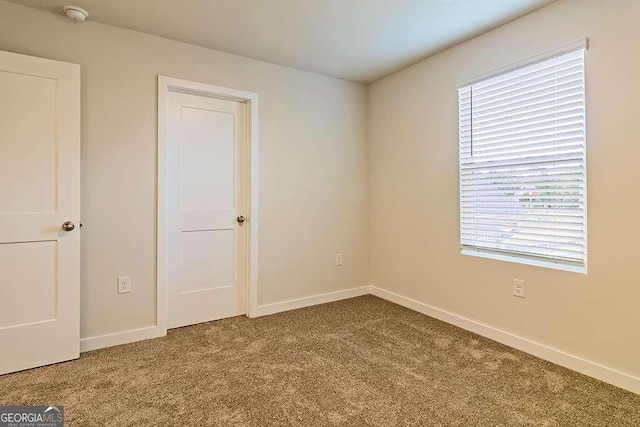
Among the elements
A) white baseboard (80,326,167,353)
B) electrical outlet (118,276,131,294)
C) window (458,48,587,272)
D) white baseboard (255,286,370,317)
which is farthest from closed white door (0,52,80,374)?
window (458,48,587,272)

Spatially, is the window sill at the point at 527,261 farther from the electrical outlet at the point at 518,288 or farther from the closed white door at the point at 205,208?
the closed white door at the point at 205,208

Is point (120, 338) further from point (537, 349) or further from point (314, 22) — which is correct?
point (537, 349)

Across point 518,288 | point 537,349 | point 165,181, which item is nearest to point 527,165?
point 518,288

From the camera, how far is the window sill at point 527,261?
2213 millimetres

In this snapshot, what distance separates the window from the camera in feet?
7.20

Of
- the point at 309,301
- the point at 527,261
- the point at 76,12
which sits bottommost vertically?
the point at 309,301

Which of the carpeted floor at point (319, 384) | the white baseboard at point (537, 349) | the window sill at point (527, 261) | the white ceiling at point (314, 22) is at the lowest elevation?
the carpeted floor at point (319, 384)

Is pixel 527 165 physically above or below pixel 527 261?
above

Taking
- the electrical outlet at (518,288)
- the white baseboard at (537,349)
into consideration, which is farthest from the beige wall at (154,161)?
the electrical outlet at (518,288)

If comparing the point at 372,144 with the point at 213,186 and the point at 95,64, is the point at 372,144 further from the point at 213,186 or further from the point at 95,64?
the point at 95,64

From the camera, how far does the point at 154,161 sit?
2752 mm

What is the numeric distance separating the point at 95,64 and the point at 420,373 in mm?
3119

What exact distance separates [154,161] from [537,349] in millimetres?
3185

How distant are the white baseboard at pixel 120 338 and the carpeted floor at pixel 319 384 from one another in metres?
0.08
